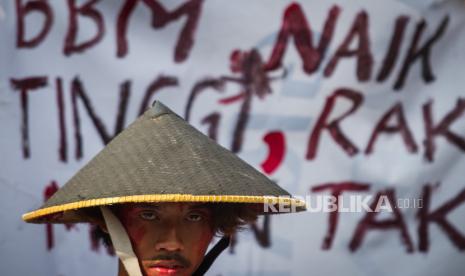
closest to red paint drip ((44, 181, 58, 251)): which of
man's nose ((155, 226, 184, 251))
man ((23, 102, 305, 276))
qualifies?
man ((23, 102, 305, 276))

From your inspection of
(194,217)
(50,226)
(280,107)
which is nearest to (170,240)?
(194,217)

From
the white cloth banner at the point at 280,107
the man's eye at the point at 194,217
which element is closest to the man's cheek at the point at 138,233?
the man's eye at the point at 194,217

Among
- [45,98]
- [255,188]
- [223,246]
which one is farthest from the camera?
[45,98]

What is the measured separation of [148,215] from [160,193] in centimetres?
28

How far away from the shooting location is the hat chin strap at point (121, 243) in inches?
103

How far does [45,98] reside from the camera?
12.5 feet

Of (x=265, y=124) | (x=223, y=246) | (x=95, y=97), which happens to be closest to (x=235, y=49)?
(x=265, y=124)

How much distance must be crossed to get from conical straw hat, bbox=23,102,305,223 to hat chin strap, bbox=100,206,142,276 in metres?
0.15

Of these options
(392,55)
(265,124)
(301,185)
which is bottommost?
(301,185)

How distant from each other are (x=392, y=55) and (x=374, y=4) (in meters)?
0.24

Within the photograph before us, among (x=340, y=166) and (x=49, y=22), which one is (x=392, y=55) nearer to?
(x=340, y=166)

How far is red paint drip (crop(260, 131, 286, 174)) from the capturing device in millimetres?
3859

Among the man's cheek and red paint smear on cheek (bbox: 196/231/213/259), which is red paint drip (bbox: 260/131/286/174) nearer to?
red paint smear on cheek (bbox: 196/231/213/259)

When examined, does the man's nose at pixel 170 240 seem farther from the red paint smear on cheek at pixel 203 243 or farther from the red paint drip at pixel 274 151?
the red paint drip at pixel 274 151
